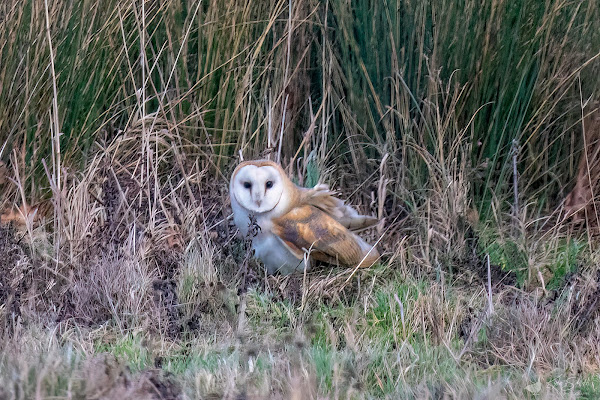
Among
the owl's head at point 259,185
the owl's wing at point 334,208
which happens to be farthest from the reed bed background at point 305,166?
the owl's head at point 259,185

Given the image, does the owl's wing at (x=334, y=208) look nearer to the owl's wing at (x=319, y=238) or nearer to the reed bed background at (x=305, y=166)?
the owl's wing at (x=319, y=238)

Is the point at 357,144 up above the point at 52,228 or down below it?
above

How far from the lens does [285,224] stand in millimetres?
3336

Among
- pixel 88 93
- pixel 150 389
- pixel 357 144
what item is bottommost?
pixel 150 389

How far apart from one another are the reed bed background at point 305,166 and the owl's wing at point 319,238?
82 millimetres

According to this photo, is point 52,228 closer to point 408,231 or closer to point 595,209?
point 408,231

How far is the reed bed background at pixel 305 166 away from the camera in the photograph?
3.01 m

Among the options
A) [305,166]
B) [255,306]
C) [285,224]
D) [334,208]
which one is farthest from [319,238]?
[305,166]

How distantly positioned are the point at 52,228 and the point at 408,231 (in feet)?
5.12

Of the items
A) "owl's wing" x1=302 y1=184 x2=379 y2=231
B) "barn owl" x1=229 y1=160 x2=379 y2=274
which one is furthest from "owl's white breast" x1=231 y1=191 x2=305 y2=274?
"owl's wing" x1=302 y1=184 x2=379 y2=231

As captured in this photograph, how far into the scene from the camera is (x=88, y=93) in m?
3.92

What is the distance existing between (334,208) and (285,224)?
292mm

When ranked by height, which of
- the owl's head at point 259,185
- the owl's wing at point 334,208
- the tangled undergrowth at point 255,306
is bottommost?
the tangled undergrowth at point 255,306

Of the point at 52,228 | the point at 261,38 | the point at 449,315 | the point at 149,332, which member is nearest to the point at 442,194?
the point at 449,315
